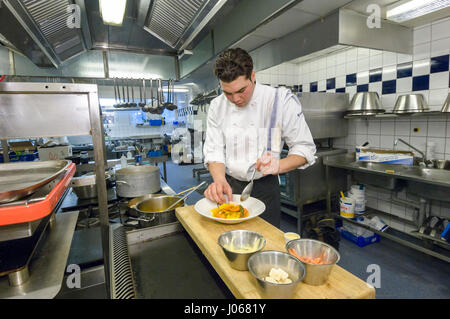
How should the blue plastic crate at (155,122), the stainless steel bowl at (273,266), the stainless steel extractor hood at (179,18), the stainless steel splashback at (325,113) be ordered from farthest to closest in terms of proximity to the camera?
the blue plastic crate at (155,122), the stainless steel splashback at (325,113), the stainless steel extractor hood at (179,18), the stainless steel bowl at (273,266)

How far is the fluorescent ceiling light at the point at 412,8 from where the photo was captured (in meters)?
2.06

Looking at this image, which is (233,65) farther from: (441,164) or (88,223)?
(441,164)

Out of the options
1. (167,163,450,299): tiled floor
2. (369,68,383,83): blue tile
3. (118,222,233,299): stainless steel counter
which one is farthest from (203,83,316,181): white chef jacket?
(369,68,383,83): blue tile

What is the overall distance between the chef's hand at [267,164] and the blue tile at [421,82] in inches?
101

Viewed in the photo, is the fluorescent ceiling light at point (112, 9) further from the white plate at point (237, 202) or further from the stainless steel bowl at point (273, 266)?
the stainless steel bowl at point (273, 266)

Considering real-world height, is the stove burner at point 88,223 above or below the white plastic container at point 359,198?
above

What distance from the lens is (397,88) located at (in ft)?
9.54

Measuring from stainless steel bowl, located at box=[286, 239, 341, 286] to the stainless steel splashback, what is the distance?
2614 mm

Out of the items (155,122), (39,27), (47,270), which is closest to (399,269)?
(47,270)

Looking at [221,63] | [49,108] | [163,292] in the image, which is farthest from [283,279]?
[49,108]

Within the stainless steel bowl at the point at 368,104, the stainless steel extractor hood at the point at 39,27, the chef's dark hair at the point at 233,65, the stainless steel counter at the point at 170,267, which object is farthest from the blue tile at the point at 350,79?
the stainless steel extractor hood at the point at 39,27

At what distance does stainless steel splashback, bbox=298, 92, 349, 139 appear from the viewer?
10.4 feet

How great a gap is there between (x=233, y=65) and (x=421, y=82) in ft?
8.83

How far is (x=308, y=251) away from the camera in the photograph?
78cm
